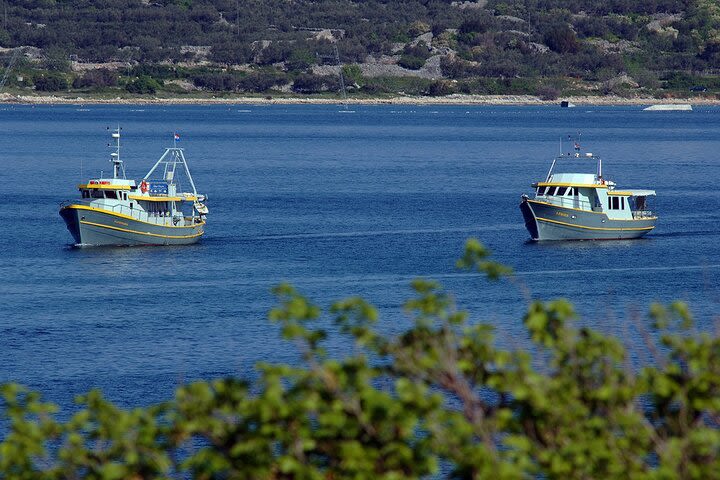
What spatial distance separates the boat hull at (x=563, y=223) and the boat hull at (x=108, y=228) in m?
18.4

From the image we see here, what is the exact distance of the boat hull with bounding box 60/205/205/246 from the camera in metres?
73.3

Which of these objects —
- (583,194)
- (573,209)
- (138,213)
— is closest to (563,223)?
(573,209)

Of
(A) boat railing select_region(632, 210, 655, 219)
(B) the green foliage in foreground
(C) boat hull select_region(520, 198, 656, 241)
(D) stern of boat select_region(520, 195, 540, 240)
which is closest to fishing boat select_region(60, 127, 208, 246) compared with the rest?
(D) stern of boat select_region(520, 195, 540, 240)

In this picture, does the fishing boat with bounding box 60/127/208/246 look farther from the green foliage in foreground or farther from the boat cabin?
the green foliage in foreground

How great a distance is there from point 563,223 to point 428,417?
201 feet

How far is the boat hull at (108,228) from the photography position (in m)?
73.3

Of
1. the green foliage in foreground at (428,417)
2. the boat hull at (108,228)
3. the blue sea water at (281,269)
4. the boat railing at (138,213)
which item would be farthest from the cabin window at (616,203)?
the green foliage in foreground at (428,417)

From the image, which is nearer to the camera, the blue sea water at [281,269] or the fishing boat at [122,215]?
Answer: the blue sea water at [281,269]

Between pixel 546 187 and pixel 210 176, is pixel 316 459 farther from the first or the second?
pixel 210 176

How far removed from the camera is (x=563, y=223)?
250 ft

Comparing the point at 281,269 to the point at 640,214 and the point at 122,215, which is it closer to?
the point at 122,215

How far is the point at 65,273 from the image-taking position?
67.2m

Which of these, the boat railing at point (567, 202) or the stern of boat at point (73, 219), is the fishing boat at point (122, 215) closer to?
the stern of boat at point (73, 219)

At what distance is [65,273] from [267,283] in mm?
9708
